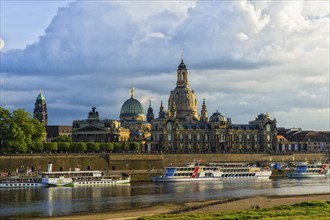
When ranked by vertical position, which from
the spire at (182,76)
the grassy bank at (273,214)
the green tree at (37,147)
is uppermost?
the spire at (182,76)

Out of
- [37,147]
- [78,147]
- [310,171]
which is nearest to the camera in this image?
[37,147]

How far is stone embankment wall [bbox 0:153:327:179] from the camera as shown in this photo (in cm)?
10656

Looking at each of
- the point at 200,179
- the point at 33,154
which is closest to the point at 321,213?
the point at 200,179

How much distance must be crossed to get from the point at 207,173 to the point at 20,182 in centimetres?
3142

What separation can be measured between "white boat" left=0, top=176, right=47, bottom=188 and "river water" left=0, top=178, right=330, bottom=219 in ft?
12.2

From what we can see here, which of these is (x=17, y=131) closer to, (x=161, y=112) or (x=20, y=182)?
(x=20, y=182)

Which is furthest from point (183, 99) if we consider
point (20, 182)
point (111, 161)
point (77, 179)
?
point (20, 182)

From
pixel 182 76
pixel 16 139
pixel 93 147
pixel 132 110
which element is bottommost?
pixel 93 147

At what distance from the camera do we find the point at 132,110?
18350 cm

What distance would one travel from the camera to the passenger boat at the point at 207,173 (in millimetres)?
106812

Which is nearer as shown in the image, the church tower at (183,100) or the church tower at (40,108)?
the church tower at (183,100)

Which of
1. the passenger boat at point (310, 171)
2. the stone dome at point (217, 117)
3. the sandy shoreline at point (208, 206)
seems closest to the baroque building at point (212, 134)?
the stone dome at point (217, 117)

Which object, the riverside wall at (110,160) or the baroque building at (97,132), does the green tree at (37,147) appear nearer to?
the riverside wall at (110,160)

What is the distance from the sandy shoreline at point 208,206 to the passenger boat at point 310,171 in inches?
1774
